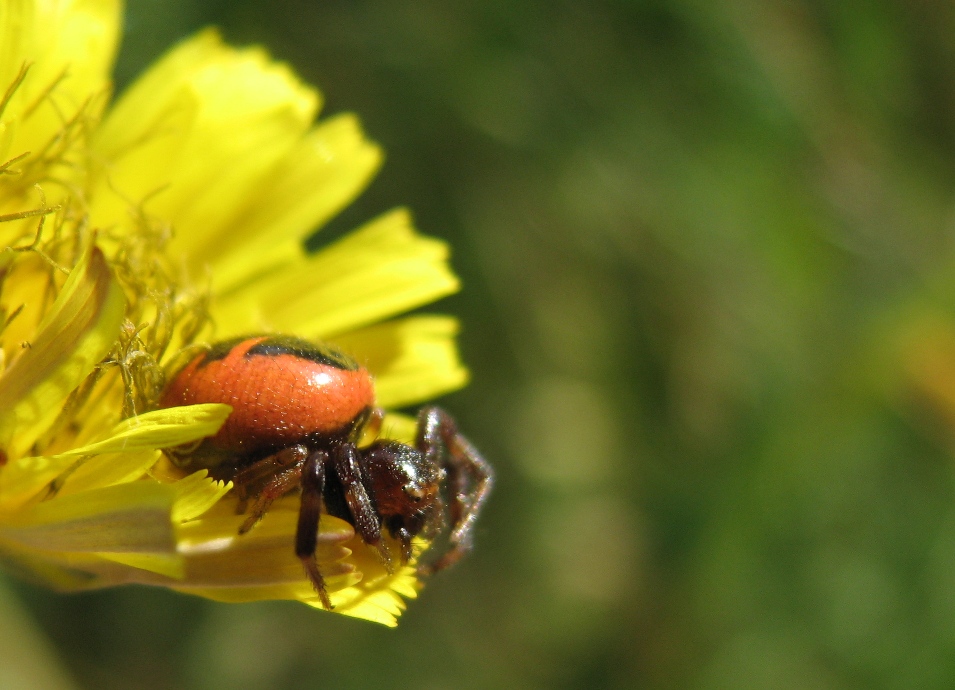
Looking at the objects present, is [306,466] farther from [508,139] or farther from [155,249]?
[508,139]

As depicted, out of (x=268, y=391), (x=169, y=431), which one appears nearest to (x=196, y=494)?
(x=169, y=431)

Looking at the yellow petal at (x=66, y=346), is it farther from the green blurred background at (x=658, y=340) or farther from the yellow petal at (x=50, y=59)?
the green blurred background at (x=658, y=340)

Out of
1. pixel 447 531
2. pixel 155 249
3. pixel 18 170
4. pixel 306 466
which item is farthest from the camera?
pixel 447 531

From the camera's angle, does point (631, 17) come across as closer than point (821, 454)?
No

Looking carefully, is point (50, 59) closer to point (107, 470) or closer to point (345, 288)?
point (345, 288)

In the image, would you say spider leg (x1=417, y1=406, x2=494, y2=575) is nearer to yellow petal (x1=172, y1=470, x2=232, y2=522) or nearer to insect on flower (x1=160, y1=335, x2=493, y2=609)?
insect on flower (x1=160, y1=335, x2=493, y2=609)

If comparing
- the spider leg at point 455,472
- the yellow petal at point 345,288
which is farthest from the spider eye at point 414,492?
the yellow petal at point 345,288

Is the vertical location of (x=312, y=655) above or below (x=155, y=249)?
below

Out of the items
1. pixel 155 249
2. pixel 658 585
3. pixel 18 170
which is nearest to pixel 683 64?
pixel 658 585

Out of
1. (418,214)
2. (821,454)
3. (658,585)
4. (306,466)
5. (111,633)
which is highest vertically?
(306,466)
